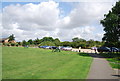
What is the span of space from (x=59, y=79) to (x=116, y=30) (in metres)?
27.6

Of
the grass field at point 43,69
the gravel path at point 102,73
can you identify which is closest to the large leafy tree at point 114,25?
the grass field at point 43,69

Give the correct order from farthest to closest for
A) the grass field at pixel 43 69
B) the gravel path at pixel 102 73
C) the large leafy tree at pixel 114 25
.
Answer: the large leafy tree at pixel 114 25 < the gravel path at pixel 102 73 < the grass field at pixel 43 69

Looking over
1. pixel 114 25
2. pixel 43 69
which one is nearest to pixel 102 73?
pixel 43 69

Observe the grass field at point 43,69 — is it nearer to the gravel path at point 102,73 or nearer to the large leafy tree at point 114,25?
the gravel path at point 102,73

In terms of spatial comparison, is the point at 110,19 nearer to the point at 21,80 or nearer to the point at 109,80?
the point at 109,80

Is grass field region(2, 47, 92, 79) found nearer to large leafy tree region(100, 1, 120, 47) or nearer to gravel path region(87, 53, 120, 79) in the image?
gravel path region(87, 53, 120, 79)

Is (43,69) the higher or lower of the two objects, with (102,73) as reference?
higher

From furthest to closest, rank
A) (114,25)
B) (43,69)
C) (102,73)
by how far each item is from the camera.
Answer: (114,25), (43,69), (102,73)

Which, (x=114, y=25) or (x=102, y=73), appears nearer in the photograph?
(x=102, y=73)

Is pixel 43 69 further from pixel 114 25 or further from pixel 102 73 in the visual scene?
pixel 114 25

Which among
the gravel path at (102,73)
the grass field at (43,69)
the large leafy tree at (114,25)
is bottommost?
the gravel path at (102,73)

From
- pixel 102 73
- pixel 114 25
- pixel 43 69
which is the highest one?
pixel 114 25

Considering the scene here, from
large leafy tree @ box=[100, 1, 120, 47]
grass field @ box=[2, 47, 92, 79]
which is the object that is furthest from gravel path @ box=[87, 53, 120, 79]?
large leafy tree @ box=[100, 1, 120, 47]

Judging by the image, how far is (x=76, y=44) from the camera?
227 feet
